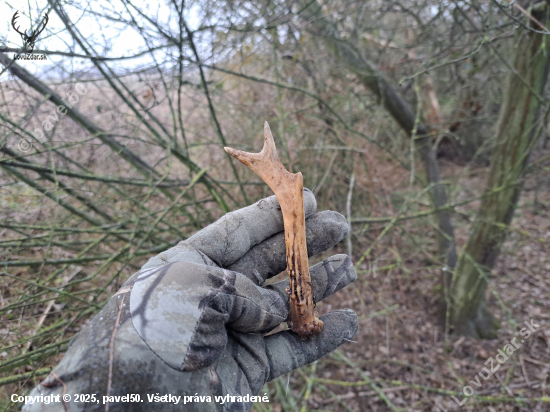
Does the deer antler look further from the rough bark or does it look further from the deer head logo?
the rough bark

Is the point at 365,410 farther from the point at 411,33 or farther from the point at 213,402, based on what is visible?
the point at 411,33

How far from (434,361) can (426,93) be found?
466 cm

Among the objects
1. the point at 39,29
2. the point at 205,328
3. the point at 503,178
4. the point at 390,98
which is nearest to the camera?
the point at 205,328

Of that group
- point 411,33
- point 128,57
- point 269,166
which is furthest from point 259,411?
point 411,33

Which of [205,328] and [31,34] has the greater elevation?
[31,34]

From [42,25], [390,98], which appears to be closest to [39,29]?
[42,25]

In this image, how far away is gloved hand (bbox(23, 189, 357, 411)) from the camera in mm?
1036

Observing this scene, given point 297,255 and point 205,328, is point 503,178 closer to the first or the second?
point 297,255

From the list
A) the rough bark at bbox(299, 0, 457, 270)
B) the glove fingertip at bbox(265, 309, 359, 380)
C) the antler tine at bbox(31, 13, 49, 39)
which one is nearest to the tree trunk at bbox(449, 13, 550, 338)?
the rough bark at bbox(299, 0, 457, 270)

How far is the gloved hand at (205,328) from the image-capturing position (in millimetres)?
1036

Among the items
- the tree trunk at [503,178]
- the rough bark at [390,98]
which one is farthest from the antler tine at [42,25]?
the tree trunk at [503,178]

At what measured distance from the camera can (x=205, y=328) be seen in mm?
1153

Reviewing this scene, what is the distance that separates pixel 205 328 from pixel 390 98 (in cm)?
375

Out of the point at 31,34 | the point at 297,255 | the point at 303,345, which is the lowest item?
the point at 303,345
